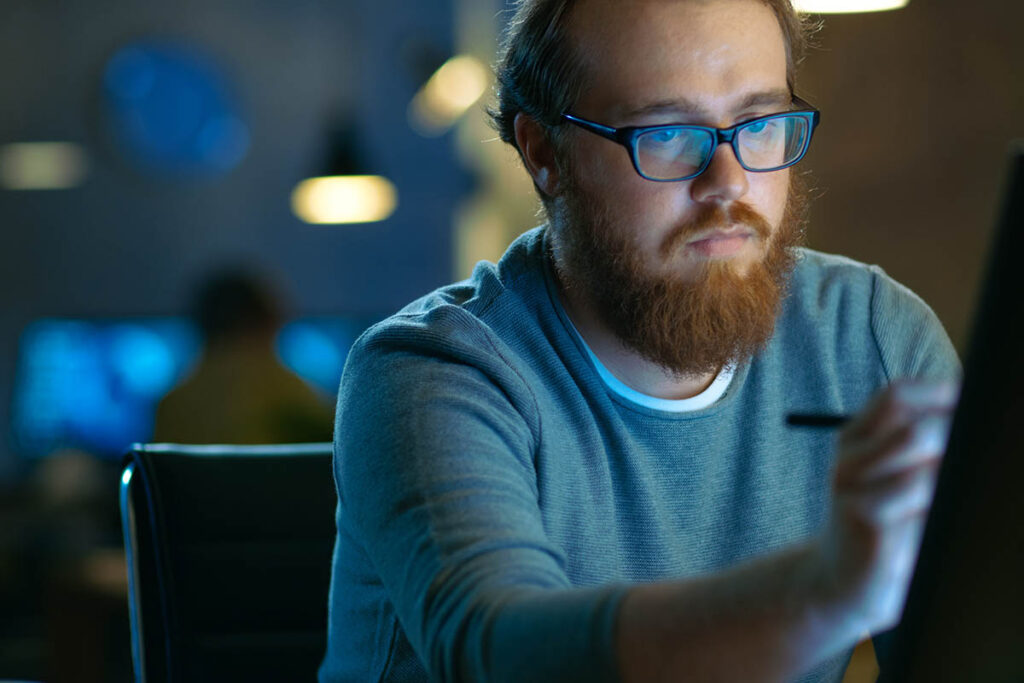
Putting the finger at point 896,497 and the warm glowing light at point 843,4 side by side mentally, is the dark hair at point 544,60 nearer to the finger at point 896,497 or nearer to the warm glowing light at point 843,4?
the warm glowing light at point 843,4

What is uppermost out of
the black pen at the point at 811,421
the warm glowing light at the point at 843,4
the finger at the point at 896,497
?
the warm glowing light at the point at 843,4

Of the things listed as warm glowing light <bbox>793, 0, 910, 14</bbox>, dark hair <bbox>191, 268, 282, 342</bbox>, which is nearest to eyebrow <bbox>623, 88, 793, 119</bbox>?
warm glowing light <bbox>793, 0, 910, 14</bbox>

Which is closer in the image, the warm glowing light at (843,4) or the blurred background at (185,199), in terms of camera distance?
the warm glowing light at (843,4)

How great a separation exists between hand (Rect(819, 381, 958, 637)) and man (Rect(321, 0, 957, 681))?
27cm

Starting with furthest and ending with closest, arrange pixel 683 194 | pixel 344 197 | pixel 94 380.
Answer: pixel 344 197, pixel 94 380, pixel 683 194

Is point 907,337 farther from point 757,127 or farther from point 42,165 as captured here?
point 42,165

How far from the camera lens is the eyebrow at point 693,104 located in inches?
46.7

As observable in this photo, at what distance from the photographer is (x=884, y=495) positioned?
591 millimetres

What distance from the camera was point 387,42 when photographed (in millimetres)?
6188

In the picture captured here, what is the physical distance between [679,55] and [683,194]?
0.50 ft

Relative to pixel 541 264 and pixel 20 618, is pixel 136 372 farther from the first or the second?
pixel 541 264

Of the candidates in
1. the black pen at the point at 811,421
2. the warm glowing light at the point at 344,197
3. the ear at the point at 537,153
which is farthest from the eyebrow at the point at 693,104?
the warm glowing light at the point at 344,197

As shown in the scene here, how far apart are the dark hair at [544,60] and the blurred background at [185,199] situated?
2.76m

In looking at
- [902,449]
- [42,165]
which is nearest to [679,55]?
[902,449]
